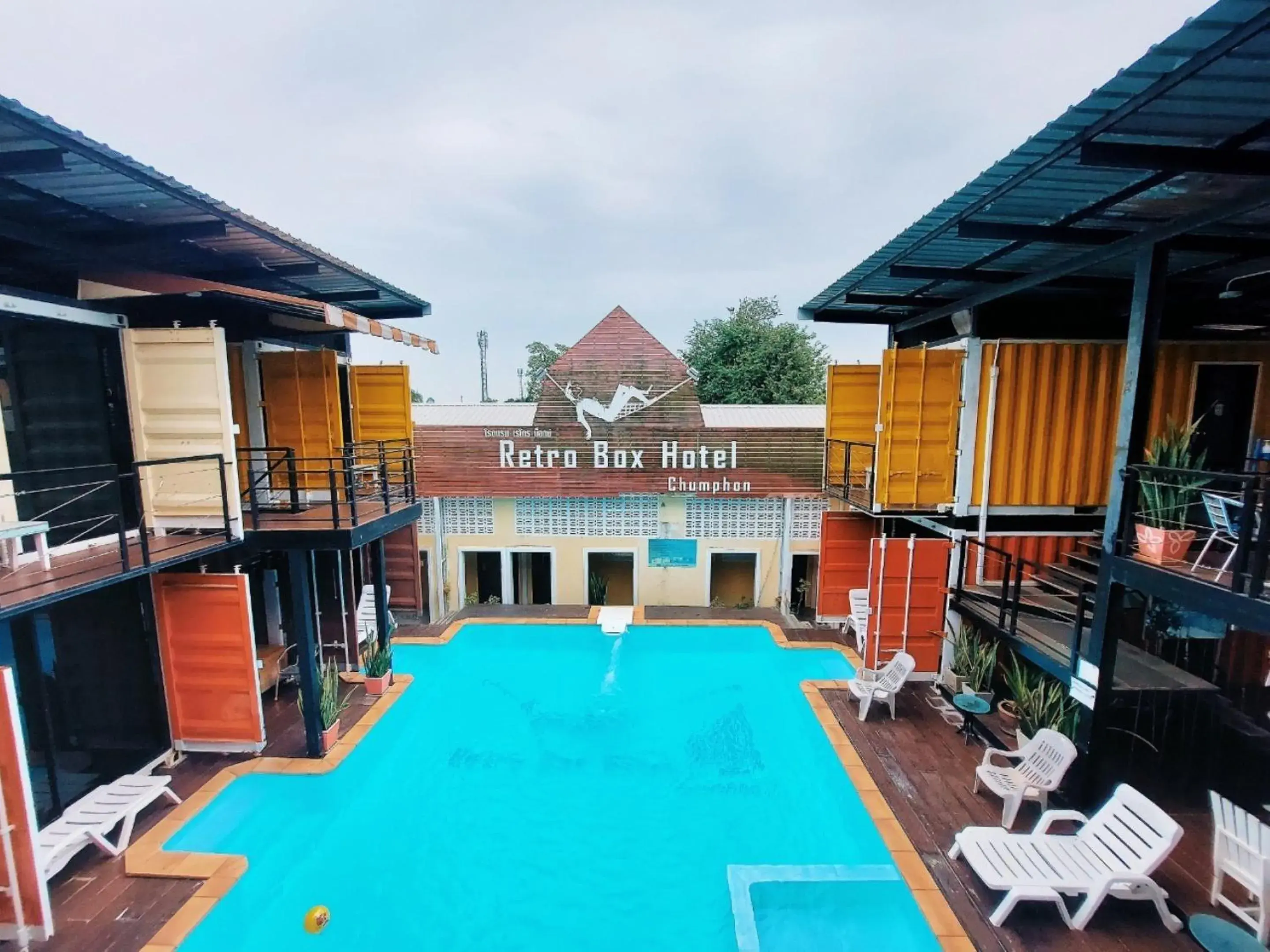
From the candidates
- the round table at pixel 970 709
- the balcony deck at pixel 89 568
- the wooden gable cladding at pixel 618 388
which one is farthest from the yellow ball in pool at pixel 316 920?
the wooden gable cladding at pixel 618 388

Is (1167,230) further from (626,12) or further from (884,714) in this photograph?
(626,12)

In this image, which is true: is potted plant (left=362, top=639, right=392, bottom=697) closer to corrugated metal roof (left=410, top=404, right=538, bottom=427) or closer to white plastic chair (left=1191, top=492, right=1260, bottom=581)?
corrugated metal roof (left=410, top=404, right=538, bottom=427)

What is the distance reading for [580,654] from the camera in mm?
9844

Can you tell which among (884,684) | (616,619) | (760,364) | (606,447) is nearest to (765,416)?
(606,447)

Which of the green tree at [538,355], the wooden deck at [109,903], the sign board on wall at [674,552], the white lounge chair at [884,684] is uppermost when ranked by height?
the green tree at [538,355]

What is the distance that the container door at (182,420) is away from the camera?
5.54m

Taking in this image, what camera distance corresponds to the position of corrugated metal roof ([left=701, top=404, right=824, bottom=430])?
537 inches

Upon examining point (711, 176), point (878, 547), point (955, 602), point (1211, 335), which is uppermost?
point (711, 176)

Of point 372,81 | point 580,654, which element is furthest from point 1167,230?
point 372,81

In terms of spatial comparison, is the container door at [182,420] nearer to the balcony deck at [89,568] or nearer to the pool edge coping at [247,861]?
the balcony deck at [89,568]

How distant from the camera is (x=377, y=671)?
815 centimetres

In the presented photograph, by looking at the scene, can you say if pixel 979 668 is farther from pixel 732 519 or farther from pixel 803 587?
pixel 732 519

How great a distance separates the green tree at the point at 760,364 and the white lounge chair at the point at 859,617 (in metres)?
14.6

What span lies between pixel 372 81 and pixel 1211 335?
44.6 feet
